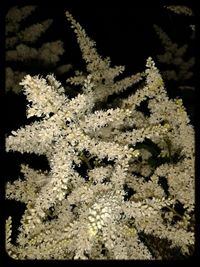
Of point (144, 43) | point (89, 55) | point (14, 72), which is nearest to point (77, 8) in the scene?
point (144, 43)

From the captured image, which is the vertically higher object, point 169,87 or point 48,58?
point 48,58

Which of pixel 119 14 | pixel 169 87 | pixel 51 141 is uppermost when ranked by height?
pixel 119 14

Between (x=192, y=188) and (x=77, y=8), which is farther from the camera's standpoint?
(x=77, y=8)

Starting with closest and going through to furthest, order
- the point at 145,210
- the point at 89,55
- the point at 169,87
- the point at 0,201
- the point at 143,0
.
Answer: the point at 145,210, the point at 0,201, the point at 89,55, the point at 169,87, the point at 143,0

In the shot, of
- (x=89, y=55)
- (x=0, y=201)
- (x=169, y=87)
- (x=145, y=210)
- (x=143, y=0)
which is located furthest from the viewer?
(x=143, y=0)

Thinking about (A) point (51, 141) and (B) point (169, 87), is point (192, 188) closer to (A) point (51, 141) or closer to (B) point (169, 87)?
(A) point (51, 141)

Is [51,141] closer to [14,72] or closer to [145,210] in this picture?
[145,210]
